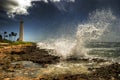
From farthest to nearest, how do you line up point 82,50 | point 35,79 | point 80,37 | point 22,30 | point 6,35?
point 6,35 < point 22,30 < point 80,37 < point 82,50 < point 35,79

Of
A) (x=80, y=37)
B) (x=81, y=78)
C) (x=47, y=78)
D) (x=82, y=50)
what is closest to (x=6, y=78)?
(x=47, y=78)

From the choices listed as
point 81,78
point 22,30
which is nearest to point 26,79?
point 81,78

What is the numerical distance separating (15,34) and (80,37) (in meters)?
131

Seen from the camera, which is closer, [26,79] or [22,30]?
[26,79]

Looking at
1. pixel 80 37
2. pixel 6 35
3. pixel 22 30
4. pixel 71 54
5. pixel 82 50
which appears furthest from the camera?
pixel 6 35

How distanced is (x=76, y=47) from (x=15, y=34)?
439ft

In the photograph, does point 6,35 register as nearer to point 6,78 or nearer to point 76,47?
point 76,47

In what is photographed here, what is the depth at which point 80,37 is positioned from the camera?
2927 cm

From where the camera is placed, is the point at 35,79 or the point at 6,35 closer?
the point at 35,79

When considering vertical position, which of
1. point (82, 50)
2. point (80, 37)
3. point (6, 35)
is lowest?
point (82, 50)

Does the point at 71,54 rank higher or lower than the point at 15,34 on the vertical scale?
lower

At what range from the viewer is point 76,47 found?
25578 millimetres

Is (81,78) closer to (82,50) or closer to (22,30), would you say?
(82,50)

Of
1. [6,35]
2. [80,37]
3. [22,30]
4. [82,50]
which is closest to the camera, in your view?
[82,50]
